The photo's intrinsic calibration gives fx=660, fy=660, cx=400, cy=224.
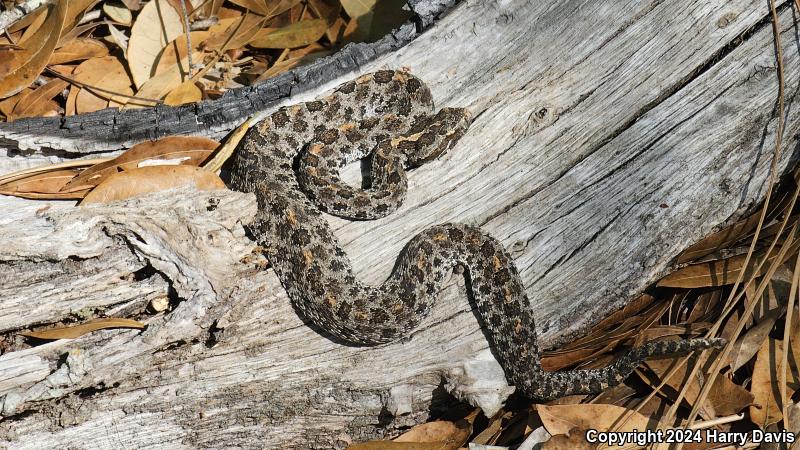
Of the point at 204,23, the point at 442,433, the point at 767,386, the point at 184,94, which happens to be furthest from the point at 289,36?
the point at 767,386

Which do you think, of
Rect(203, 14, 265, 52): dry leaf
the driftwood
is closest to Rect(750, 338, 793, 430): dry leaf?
the driftwood

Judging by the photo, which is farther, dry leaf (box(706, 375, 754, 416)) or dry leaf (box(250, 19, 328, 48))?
dry leaf (box(250, 19, 328, 48))

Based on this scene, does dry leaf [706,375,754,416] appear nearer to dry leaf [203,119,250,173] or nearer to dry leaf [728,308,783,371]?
dry leaf [728,308,783,371]

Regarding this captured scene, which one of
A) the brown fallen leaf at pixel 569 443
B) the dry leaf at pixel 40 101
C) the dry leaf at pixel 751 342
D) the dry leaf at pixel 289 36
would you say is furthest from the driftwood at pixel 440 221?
the dry leaf at pixel 289 36

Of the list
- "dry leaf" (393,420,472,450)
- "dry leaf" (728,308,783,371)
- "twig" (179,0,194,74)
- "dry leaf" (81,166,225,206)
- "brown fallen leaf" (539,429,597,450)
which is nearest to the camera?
"brown fallen leaf" (539,429,597,450)

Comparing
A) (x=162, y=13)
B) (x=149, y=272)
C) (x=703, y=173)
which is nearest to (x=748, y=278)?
(x=703, y=173)

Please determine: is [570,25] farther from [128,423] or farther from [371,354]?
[128,423]
